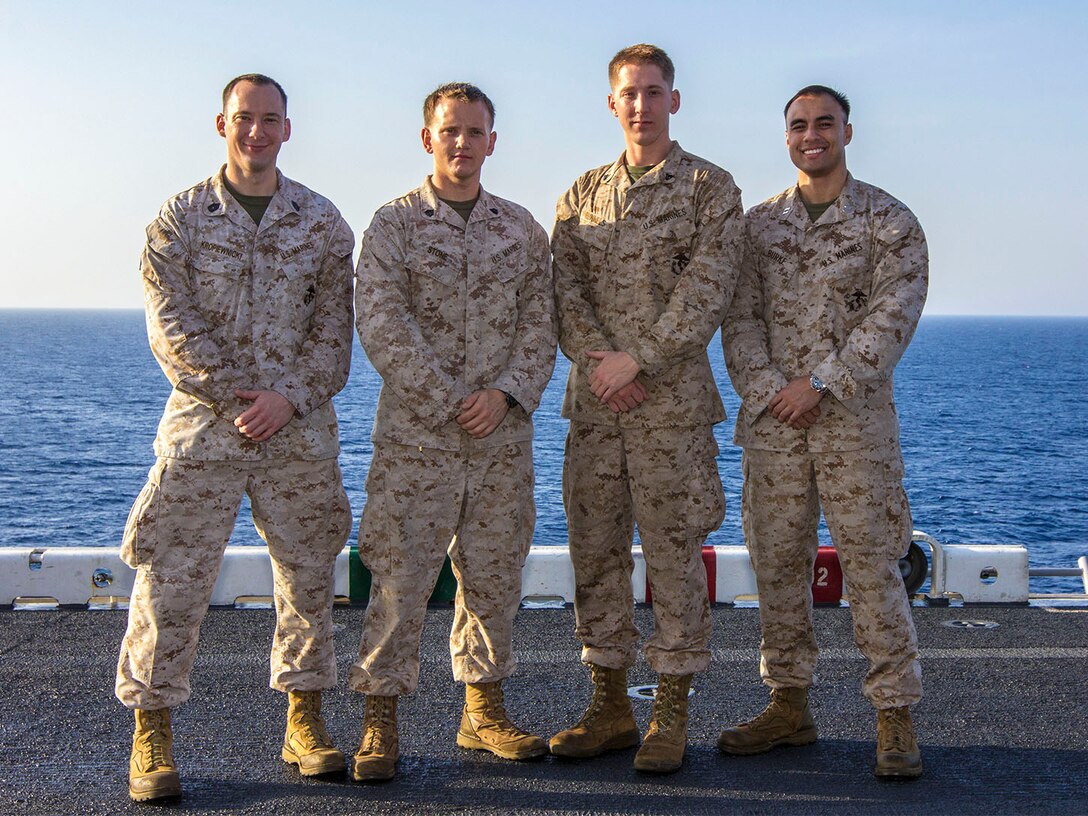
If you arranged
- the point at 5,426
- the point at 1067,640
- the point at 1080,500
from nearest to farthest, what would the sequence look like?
1. the point at 1067,640
2. the point at 1080,500
3. the point at 5,426

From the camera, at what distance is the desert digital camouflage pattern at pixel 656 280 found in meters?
4.25

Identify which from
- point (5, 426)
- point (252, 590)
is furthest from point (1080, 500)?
point (5, 426)

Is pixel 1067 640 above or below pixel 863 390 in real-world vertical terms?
below

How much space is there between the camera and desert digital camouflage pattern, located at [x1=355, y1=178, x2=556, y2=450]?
4133 mm

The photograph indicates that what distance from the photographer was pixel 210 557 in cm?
410

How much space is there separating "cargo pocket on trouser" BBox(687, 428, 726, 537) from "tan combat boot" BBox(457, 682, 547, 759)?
0.97 metres

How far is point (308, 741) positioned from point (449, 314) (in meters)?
1.62

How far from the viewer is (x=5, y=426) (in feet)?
163

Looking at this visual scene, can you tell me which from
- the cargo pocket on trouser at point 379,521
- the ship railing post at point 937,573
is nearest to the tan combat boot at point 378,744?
the cargo pocket on trouser at point 379,521

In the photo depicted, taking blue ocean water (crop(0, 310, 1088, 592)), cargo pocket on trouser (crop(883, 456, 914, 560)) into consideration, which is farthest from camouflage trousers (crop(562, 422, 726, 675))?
blue ocean water (crop(0, 310, 1088, 592))

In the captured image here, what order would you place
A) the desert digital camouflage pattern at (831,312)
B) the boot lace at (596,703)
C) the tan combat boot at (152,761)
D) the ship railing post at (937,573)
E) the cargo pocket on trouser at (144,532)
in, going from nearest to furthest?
the tan combat boot at (152,761) → the cargo pocket on trouser at (144,532) → the desert digital camouflage pattern at (831,312) → the boot lace at (596,703) → the ship railing post at (937,573)

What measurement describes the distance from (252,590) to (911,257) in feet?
13.0

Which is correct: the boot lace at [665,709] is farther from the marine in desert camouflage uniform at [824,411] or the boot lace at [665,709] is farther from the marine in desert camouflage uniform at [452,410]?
the marine in desert camouflage uniform at [452,410]

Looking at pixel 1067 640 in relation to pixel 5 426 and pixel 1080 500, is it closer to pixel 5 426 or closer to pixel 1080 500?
pixel 1080 500
